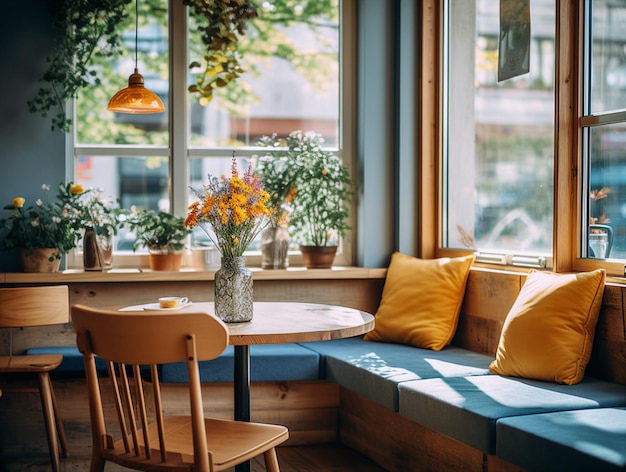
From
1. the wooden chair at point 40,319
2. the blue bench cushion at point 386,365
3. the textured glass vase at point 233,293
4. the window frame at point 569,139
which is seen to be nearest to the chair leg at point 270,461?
the textured glass vase at point 233,293

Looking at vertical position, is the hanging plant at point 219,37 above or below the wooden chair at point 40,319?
above

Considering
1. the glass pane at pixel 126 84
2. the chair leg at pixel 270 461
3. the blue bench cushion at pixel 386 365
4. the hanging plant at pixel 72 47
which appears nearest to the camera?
the chair leg at pixel 270 461

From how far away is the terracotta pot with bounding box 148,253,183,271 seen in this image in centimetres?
446

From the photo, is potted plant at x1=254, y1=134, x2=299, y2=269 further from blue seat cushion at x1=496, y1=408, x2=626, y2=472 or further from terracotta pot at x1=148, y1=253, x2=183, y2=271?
blue seat cushion at x1=496, y1=408, x2=626, y2=472

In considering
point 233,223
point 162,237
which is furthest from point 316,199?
point 233,223

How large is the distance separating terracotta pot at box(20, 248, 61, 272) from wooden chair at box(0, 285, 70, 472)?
0.50 m

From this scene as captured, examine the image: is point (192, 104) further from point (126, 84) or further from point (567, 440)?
point (567, 440)

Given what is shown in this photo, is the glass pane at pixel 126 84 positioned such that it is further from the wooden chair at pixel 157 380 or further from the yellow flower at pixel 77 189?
the wooden chair at pixel 157 380

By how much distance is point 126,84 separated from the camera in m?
4.63

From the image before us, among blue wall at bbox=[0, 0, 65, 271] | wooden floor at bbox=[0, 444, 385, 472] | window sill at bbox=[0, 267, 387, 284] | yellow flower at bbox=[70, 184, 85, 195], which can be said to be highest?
blue wall at bbox=[0, 0, 65, 271]

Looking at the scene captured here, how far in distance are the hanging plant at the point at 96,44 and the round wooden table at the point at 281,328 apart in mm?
1720

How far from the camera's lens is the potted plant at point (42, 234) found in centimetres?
425

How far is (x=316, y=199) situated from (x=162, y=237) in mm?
899

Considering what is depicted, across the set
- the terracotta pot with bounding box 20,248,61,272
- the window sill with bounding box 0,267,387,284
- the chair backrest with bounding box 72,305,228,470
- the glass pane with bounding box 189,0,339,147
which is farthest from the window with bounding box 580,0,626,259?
the terracotta pot with bounding box 20,248,61,272
